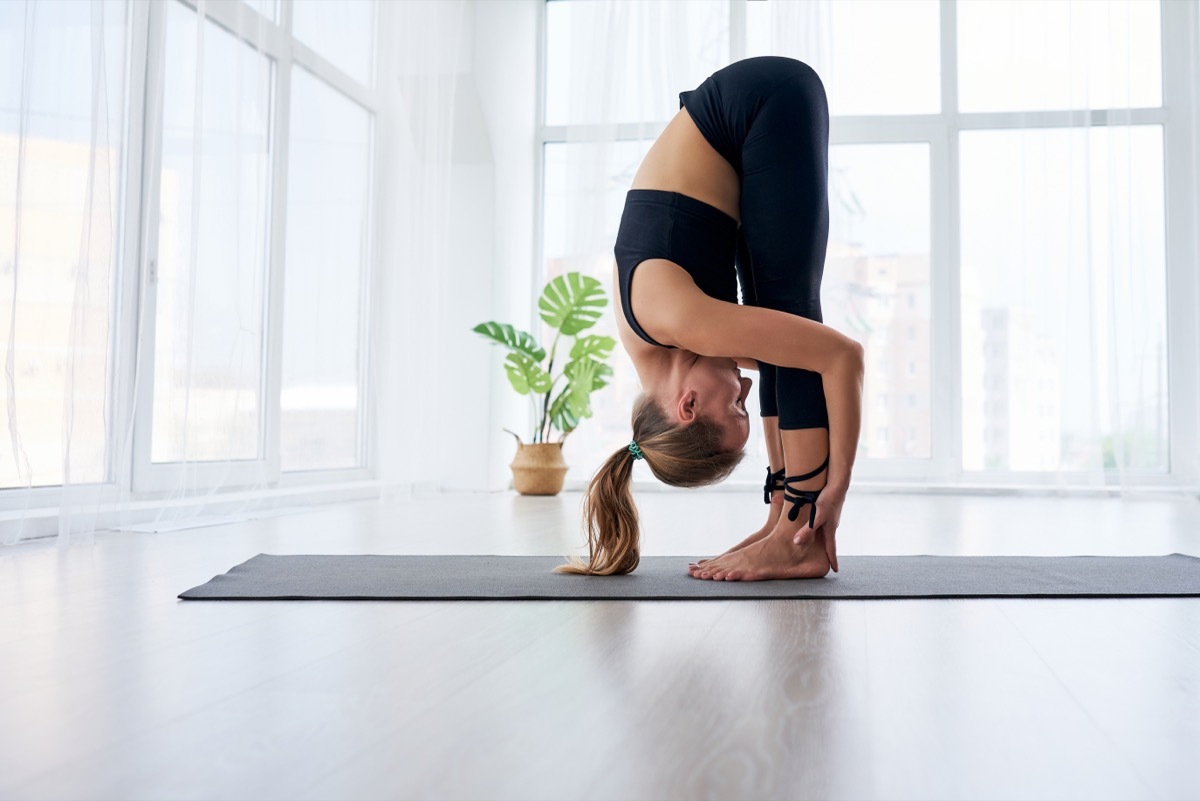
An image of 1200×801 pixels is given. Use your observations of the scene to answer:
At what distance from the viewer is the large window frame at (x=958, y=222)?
17.7 ft

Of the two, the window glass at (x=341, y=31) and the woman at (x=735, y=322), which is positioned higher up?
the window glass at (x=341, y=31)

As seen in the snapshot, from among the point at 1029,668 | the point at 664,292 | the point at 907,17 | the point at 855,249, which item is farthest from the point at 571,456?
the point at 1029,668

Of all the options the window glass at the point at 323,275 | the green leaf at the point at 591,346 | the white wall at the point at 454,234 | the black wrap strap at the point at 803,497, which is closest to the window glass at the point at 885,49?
the white wall at the point at 454,234

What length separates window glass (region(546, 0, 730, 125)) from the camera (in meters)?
5.77

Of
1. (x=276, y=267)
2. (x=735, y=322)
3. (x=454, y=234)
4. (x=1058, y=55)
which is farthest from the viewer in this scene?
(x=454, y=234)

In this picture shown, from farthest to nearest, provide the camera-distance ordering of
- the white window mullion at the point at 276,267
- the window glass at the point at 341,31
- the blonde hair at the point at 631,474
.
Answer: the window glass at the point at 341,31
the white window mullion at the point at 276,267
the blonde hair at the point at 631,474

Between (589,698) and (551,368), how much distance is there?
14.2 feet

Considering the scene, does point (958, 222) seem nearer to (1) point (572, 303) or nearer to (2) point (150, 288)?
(1) point (572, 303)

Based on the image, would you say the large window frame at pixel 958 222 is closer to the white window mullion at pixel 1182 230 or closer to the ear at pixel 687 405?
the white window mullion at pixel 1182 230

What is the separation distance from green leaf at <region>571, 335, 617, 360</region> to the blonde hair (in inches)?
123

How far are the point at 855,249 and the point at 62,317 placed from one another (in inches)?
162

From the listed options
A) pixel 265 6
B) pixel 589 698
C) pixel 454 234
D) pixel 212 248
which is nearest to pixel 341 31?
pixel 265 6

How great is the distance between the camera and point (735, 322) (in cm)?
195

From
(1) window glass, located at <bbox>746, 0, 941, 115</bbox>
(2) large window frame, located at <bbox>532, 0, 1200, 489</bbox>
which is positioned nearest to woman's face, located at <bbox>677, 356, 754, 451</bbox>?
(2) large window frame, located at <bbox>532, 0, 1200, 489</bbox>
